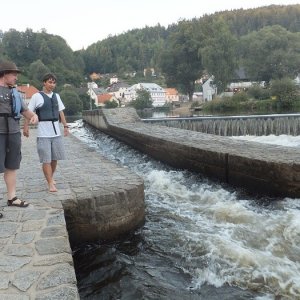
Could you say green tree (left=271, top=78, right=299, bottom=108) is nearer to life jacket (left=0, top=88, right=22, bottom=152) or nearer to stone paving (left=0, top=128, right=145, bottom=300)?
stone paving (left=0, top=128, right=145, bottom=300)

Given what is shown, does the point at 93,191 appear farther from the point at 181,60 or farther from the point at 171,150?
the point at 181,60

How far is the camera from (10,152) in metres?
4.66

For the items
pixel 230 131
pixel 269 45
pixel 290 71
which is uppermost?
pixel 269 45

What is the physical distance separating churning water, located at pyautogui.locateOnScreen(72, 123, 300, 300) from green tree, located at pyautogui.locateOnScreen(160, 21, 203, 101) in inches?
2258

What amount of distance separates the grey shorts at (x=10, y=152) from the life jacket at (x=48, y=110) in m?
0.75

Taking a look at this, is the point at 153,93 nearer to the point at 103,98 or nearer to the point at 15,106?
the point at 103,98

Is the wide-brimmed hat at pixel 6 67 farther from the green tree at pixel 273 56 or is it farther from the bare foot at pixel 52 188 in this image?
the green tree at pixel 273 56

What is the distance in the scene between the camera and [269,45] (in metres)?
61.2

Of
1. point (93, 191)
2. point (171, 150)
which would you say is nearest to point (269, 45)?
point (171, 150)

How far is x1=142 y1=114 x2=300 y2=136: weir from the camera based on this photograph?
18.5m

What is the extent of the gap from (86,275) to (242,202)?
3569 millimetres

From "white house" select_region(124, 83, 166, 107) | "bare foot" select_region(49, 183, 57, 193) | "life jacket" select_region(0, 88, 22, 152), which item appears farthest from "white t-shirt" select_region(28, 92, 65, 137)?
"white house" select_region(124, 83, 166, 107)

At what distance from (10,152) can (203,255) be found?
9.35ft

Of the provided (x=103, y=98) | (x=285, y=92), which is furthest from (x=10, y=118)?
(x=103, y=98)
